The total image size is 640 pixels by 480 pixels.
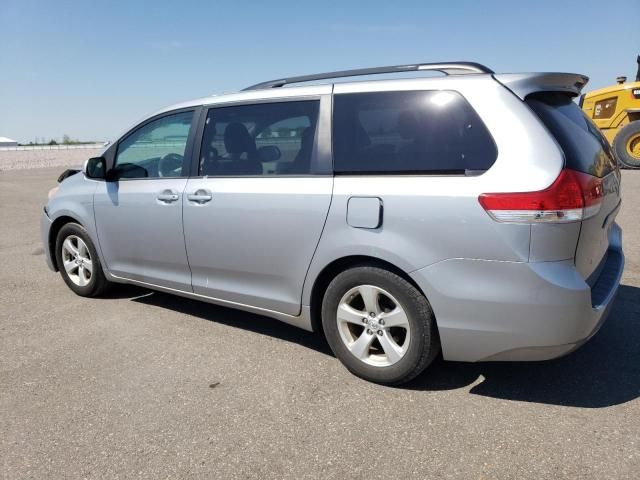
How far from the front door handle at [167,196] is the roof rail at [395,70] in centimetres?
95

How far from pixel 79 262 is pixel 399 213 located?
3351 millimetres

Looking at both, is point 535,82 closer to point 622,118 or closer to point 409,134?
point 409,134

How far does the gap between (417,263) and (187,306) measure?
254cm

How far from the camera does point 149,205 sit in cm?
411

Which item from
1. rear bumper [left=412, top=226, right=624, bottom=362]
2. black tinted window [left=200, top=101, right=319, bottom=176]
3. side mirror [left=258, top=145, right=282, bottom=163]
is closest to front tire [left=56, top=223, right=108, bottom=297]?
black tinted window [left=200, top=101, right=319, bottom=176]

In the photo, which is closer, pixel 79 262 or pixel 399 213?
pixel 399 213

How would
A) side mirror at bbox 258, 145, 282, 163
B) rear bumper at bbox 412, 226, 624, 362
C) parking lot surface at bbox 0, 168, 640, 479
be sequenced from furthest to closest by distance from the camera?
side mirror at bbox 258, 145, 282, 163
rear bumper at bbox 412, 226, 624, 362
parking lot surface at bbox 0, 168, 640, 479

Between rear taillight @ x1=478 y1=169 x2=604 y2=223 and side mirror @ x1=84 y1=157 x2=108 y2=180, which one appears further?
side mirror @ x1=84 y1=157 x2=108 y2=180

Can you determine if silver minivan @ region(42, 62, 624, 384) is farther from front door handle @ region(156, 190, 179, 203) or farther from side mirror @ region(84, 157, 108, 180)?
side mirror @ region(84, 157, 108, 180)

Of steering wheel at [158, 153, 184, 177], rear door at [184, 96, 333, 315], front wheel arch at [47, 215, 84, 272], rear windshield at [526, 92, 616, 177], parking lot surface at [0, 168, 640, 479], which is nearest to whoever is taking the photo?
parking lot surface at [0, 168, 640, 479]

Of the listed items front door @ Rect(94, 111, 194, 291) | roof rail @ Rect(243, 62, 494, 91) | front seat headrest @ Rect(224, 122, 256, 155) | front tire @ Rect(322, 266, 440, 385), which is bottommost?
front tire @ Rect(322, 266, 440, 385)

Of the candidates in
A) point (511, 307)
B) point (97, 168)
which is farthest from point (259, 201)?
point (97, 168)

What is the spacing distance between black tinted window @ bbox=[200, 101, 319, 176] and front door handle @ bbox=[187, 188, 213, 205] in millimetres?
159

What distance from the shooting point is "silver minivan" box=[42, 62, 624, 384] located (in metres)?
2.62
